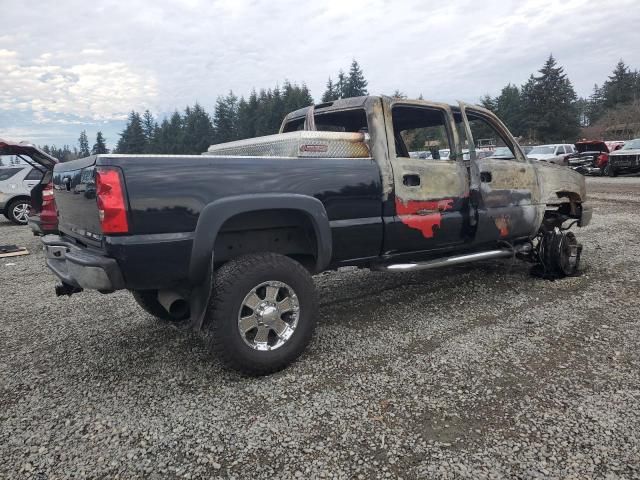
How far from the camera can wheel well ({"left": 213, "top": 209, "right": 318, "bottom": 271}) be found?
126 inches

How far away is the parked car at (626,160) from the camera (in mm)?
19142

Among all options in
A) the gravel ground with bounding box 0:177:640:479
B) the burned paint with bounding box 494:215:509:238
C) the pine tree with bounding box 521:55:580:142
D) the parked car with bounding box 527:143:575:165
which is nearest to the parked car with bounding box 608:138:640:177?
the parked car with bounding box 527:143:575:165

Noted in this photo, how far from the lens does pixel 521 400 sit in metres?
2.71

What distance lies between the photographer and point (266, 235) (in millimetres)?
3461

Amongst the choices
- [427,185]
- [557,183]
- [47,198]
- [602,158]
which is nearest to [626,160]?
[602,158]

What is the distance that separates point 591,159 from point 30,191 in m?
22.8

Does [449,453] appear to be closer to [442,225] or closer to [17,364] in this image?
[442,225]

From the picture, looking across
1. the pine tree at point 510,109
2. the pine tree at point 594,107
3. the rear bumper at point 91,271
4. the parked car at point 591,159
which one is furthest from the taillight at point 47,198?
the pine tree at point 594,107

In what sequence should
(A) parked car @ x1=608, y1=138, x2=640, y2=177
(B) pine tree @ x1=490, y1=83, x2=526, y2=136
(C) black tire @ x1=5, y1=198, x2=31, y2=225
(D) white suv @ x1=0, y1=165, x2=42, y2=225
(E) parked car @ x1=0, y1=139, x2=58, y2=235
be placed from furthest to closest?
(B) pine tree @ x1=490, y1=83, x2=526, y2=136, (A) parked car @ x1=608, y1=138, x2=640, y2=177, (C) black tire @ x1=5, y1=198, x2=31, y2=225, (D) white suv @ x1=0, y1=165, x2=42, y2=225, (E) parked car @ x1=0, y1=139, x2=58, y2=235

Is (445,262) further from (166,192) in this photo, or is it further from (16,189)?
(16,189)

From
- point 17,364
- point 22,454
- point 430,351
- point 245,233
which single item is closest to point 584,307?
point 430,351

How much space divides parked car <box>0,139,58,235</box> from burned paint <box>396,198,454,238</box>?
4.56m

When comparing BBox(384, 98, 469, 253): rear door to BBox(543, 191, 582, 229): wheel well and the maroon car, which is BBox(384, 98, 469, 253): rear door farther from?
the maroon car

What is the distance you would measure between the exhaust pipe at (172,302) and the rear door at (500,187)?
2.81 meters
